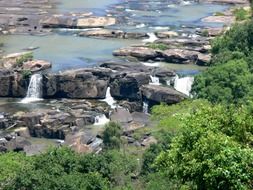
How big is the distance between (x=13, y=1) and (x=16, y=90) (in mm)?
34999

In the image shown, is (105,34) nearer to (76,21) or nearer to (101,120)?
(76,21)

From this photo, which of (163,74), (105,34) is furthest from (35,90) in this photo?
(105,34)

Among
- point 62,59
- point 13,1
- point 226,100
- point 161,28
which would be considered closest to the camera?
point 226,100

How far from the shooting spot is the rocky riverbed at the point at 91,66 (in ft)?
136

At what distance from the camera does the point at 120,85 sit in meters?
47.7

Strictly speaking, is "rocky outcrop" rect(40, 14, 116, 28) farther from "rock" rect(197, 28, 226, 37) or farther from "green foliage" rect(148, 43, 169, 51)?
"green foliage" rect(148, 43, 169, 51)

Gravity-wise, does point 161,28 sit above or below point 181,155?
below

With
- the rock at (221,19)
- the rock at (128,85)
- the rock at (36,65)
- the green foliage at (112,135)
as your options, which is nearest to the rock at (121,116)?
the green foliage at (112,135)

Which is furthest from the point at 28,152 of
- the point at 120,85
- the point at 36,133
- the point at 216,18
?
the point at 216,18

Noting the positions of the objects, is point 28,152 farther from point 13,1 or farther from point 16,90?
point 13,1

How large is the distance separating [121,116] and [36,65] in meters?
11.4

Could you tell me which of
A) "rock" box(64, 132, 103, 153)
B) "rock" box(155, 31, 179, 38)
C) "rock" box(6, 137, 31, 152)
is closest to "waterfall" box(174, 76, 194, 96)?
"rock" box(64, 132, 103, 153)

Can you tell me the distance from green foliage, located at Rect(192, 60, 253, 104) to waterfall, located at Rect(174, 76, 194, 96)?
5.42 m

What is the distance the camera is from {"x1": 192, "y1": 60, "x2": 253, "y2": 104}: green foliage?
4019cm
